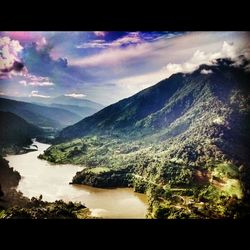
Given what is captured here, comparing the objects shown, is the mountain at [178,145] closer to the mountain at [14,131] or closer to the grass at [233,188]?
the grass at [233,188]

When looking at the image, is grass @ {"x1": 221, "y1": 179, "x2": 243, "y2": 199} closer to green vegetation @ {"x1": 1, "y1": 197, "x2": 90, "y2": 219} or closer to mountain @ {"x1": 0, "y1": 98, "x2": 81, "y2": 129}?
green vegetation @ {"x1": 1, "y1": 197, "x2": 90, "y2": 219}

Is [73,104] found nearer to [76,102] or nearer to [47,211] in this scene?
[76,102]

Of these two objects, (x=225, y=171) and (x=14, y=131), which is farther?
(x=14, y=131)

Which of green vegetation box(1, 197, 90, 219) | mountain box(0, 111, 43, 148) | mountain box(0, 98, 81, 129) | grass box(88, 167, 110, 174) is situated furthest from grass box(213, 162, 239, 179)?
mountain box(0, 111, 43, 148)

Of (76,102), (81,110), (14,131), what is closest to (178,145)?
(81,110)
